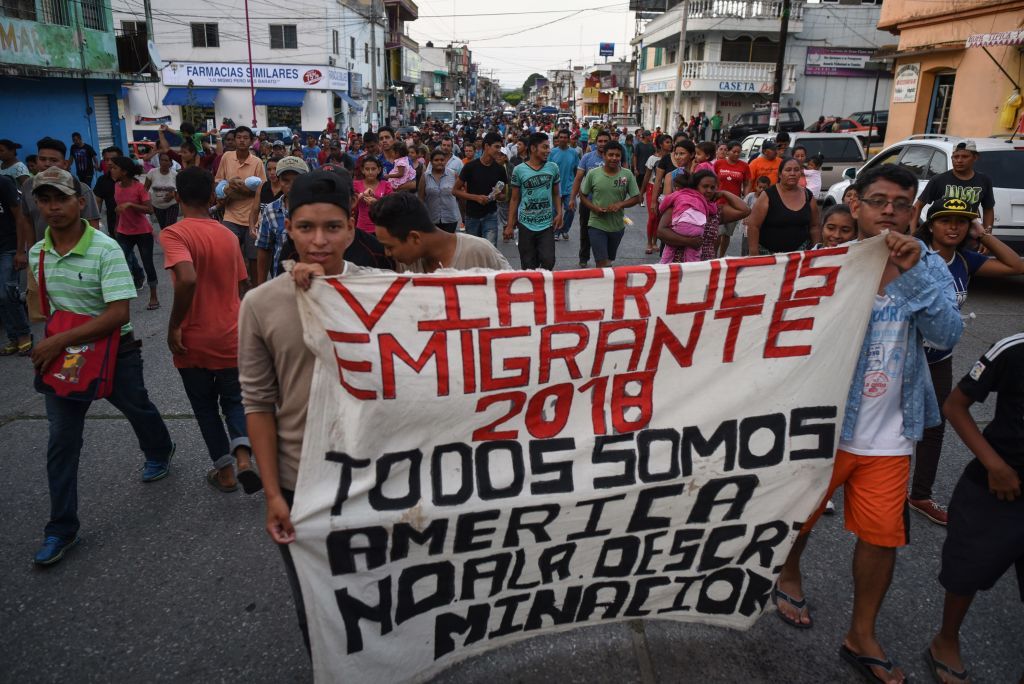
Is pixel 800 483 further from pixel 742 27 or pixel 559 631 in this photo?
pixel 742 27

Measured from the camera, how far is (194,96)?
131 ft

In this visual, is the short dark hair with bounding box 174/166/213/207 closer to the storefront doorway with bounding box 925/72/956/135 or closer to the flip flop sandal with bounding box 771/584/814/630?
the flip flop sandal with bounding box 771/584/814/630

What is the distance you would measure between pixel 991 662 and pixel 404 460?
7.82ft

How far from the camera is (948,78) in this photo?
20.0m

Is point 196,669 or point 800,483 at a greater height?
point 800,483

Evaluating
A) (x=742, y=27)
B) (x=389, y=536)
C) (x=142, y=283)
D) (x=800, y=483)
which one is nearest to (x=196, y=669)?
(x=389, y=536)

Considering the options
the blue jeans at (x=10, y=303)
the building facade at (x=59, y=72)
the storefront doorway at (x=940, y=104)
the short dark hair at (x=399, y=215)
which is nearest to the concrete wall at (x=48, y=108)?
the building facade at (x=59, y=72)

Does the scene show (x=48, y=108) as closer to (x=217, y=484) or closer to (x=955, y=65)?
(x=217, y=484)

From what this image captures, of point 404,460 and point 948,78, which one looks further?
point 948,78

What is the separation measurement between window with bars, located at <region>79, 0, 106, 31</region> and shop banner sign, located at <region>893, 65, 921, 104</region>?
2352 centimetres

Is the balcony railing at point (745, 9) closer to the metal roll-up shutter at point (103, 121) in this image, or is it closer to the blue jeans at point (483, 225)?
the metal roll-up shutter at point (103, 121)

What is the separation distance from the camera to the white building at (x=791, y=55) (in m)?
37.2

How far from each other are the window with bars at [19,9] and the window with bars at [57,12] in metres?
0.56

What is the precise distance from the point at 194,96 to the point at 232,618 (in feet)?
140
